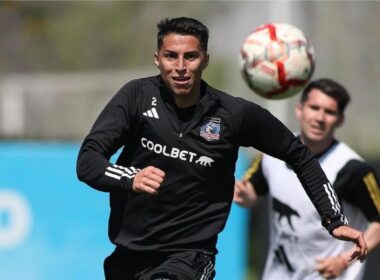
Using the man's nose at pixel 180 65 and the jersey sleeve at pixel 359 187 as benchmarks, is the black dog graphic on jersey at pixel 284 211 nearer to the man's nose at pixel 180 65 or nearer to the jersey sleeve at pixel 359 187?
the jersey sleeve at pixel 359 187

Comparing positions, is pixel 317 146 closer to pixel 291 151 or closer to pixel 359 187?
pixel 359 187

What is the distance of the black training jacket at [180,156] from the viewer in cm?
548

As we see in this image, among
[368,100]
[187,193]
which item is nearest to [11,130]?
[368,100]

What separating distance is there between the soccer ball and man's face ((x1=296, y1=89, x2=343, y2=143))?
7.1 inches

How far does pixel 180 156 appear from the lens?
5496mm

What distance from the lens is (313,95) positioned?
740 centimetres

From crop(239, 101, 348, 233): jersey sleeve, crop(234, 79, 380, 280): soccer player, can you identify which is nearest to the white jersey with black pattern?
crop(234, 79, 380, 280): soccer player

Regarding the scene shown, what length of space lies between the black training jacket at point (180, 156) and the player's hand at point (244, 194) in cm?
165

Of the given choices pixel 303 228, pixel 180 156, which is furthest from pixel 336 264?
pixel 180 156

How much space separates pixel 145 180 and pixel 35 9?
8.96m

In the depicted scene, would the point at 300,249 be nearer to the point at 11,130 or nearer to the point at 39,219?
the point at 39,219

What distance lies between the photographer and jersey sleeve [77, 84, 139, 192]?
16.8 ft

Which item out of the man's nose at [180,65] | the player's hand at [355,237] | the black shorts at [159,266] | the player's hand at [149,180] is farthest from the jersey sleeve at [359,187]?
the player's hand at [149,180]

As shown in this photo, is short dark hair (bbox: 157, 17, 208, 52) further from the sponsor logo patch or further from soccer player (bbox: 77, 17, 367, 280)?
the sponsor logo patch
